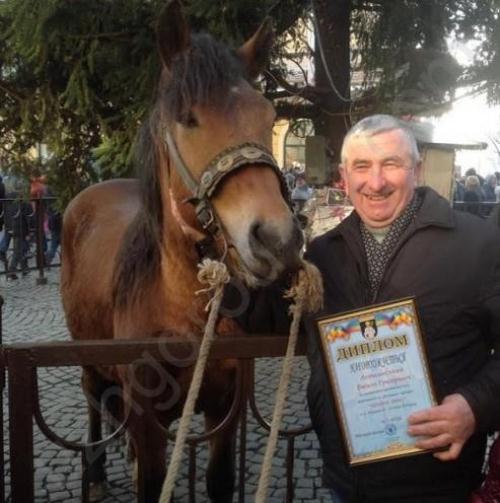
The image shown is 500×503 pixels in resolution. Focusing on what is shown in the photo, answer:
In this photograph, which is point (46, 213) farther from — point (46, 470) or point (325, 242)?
point (325, 242)

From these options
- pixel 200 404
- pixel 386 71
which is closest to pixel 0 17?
pixel 386 71

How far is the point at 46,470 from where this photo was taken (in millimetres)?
3889

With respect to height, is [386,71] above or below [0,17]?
below

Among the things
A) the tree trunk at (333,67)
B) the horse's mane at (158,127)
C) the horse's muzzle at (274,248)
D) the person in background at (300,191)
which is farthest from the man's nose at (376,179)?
the person in background at (300,191)

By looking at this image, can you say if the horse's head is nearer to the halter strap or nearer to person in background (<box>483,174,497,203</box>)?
the halter strap

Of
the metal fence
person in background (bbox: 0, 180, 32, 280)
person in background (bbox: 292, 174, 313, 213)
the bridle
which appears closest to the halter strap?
the bridle

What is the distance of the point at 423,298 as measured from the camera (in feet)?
5.42

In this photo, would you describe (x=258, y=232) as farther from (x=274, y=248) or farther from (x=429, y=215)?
(x=429, y=215)

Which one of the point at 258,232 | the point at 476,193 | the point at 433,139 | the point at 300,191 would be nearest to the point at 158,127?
the point at 258,232

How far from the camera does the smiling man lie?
1564 millimetres

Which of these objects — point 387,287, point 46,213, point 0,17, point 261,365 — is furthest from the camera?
point 46,213

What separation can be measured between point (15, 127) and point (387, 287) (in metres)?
4.71

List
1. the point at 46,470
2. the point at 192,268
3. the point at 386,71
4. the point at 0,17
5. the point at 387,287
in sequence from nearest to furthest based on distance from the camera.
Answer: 1. the point at 387,287
2. the point at 192,268
3. the point at 46,470
4. the point at 0,17
5. the point at 386,71

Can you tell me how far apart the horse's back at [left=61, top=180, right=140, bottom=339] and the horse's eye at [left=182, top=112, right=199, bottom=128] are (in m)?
1.15
